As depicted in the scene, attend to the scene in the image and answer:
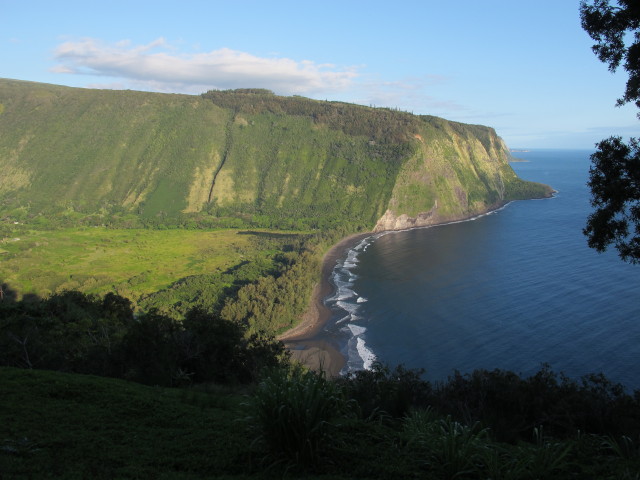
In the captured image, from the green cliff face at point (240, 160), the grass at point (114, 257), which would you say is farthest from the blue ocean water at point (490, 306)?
the green cliff face at point (240, 160)

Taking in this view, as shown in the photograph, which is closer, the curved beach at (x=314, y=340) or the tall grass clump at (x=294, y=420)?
the tall grass clump at (x=294, y=420)

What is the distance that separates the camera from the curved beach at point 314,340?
47312 mm

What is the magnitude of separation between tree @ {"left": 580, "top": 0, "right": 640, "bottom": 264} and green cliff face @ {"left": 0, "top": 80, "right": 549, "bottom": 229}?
11428 centimetres

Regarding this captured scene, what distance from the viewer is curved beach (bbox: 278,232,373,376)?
4731 cm

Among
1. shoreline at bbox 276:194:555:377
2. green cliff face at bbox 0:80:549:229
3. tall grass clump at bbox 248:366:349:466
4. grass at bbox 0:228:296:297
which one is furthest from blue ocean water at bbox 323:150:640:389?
green cliff face at bbox 0:80:549:229

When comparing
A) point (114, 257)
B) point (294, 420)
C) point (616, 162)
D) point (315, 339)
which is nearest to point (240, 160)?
point (114, 257)

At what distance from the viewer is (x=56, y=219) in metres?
130

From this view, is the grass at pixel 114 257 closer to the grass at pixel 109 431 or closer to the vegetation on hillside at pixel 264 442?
the grass at pixel 109 431

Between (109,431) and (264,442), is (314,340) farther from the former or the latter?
(264,442)

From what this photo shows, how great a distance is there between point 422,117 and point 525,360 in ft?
454

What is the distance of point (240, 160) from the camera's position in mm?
165125

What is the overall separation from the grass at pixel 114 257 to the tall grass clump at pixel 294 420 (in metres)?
66.5

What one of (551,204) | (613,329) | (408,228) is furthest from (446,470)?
(551,204)

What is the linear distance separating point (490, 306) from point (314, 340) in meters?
23.8
